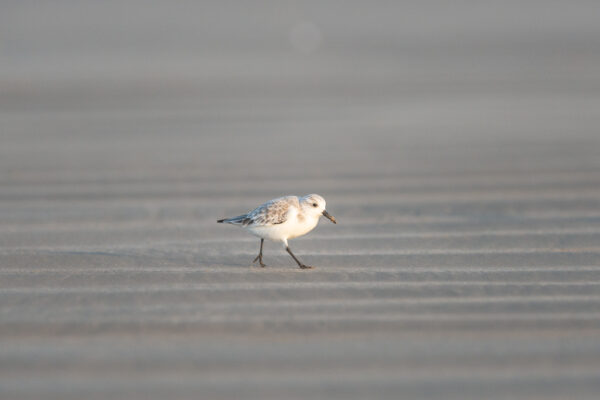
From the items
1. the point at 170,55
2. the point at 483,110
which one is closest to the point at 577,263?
the point at 483,110

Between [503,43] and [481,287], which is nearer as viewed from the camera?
[481,287]

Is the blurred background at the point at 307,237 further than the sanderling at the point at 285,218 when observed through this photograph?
No

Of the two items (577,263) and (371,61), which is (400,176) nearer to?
(577,263)

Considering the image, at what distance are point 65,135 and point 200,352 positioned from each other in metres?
11.1

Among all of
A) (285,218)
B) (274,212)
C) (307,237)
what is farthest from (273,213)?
(307,237)

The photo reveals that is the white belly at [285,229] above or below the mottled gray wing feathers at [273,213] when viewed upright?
below

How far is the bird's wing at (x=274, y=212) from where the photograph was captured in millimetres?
7367

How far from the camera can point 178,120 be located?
56.7 ft

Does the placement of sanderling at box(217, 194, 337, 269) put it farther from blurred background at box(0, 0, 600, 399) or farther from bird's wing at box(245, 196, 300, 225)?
blurred background at box(0, 0, 600, 399)

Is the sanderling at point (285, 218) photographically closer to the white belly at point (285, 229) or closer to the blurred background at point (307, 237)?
the white belly at point (285, 229)

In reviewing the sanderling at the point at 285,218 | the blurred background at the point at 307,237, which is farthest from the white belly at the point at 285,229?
the blurred background at the point at 307,237

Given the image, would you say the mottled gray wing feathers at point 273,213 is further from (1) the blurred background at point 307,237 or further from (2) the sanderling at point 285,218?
(1) the blurred background at point 307,237

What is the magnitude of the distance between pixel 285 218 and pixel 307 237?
5.25ft

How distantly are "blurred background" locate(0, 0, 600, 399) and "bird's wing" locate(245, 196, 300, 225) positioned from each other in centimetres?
42
